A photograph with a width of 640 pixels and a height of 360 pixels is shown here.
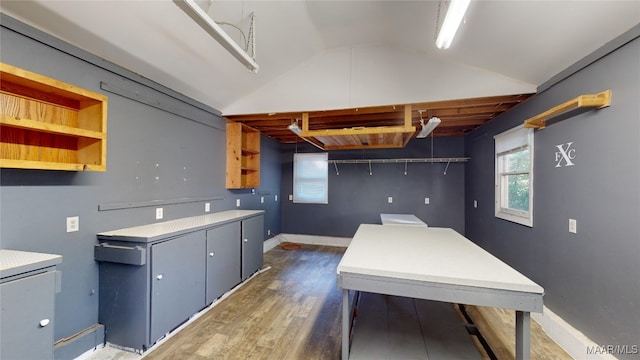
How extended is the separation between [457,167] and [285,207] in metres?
3.92

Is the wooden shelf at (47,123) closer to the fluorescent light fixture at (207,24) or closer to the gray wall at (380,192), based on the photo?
the fluorescent light fixture at (207,24)

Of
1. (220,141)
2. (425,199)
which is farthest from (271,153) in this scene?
(425,199)

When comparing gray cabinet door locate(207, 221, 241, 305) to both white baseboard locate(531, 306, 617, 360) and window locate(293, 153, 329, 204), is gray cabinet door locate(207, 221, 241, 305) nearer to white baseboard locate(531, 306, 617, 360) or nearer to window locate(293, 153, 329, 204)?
window locate(293, 153, 329, 204)

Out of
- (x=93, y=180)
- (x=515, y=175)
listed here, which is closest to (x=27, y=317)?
(x=93, y=180)

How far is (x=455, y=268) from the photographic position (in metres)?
1.51

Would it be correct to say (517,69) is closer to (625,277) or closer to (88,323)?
(625,277)

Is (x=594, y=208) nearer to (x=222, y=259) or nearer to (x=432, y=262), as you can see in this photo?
(x=432, y=262)

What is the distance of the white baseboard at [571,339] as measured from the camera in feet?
5.94

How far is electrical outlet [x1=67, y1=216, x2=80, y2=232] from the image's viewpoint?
1875mm

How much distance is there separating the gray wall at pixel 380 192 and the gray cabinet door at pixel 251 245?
2122 mm

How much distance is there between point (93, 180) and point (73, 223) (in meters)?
0.36

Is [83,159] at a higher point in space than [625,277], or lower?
higher

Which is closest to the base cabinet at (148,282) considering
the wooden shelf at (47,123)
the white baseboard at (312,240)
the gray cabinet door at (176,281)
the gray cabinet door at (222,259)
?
the gray cabinet door at (176,281)

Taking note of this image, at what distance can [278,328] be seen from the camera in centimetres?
234
